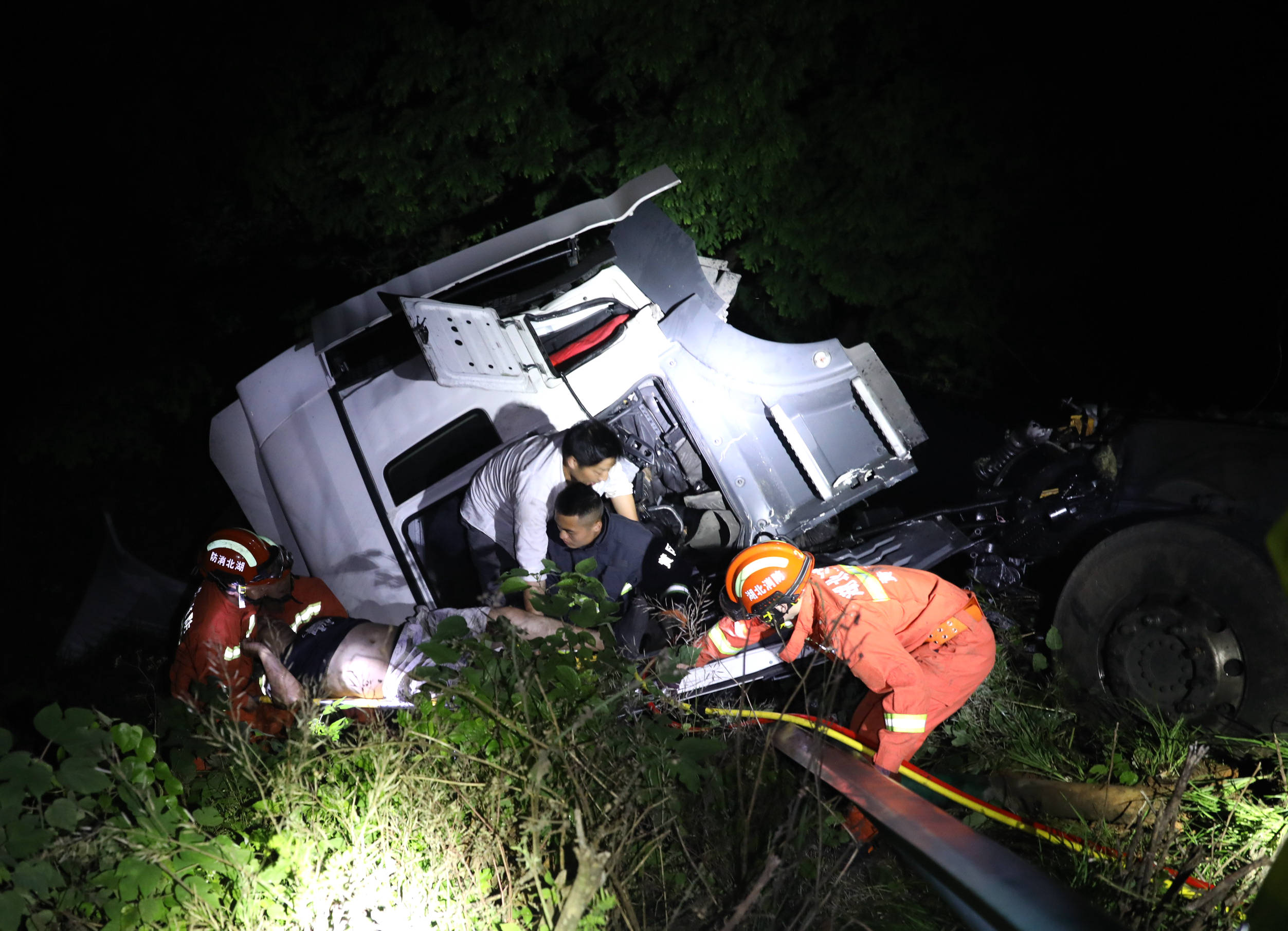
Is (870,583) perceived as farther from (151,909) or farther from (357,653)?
(151,909)

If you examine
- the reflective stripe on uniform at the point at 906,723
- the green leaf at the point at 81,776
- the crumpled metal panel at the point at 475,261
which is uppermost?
the crumpled metal panel at the point at 475,261

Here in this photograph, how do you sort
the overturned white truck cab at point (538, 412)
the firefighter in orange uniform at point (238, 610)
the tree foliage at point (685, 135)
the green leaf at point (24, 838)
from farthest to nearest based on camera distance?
the tree foliage at point (685, 135), the overturned white truck cab at point (538, 412), the firefighter in orange uniform at point (238, 610), the green leaf at point (24, 838)

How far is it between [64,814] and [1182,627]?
4072 mm

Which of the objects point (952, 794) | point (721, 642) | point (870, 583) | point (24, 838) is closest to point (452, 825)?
point (24, 838)

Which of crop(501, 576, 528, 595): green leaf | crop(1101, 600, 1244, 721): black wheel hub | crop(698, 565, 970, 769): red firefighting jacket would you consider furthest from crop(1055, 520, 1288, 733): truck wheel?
crop(501, 576, 528, 595): green leaf

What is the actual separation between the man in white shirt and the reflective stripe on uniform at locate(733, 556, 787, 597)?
3.34ft

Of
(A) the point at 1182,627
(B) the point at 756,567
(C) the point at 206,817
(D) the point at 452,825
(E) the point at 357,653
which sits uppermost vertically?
(E) the point at 357,653

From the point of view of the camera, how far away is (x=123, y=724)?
2029 mm

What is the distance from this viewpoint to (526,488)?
4035mm

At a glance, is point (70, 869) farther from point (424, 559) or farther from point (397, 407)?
point (397, 407)

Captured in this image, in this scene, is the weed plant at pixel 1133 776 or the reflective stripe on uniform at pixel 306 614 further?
the reflective stripe on uniform at pixel 306 614

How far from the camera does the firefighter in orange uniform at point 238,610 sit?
3635 mm

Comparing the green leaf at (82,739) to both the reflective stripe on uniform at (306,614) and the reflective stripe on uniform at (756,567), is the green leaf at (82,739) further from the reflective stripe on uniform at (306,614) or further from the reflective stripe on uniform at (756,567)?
the reflective stripe on uniform at (756,567)

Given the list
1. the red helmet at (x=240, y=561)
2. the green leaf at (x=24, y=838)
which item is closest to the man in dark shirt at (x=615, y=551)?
the red helmet at (x=240, y=561)
